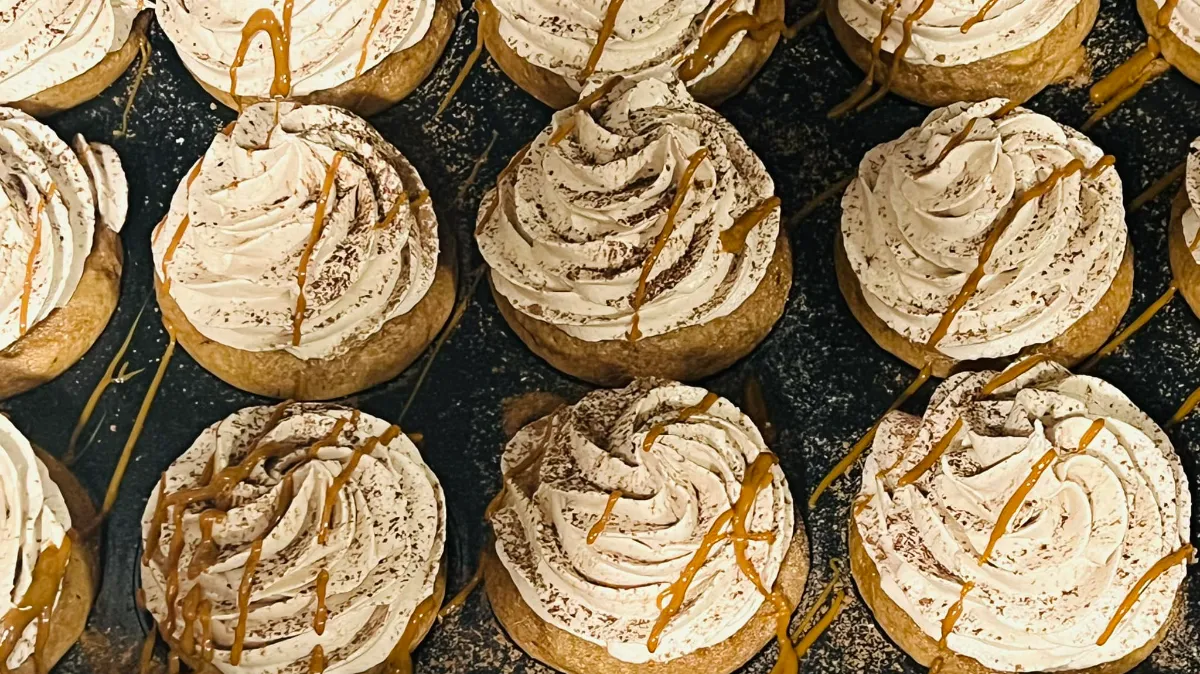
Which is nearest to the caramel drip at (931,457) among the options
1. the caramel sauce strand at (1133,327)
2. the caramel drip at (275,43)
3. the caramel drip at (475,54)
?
the caramel sauce strand at (1133,327)

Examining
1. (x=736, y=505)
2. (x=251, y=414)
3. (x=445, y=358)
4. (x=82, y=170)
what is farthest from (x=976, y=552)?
(x=82, y=170)

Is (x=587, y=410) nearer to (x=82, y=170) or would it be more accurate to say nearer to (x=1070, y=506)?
(x=1070, y=506)

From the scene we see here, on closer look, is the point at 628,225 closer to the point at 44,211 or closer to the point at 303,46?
the point at 303,46

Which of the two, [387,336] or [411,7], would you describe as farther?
[411,7]

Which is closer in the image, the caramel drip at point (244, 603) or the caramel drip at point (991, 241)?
the caramel drip at point (244, 603)

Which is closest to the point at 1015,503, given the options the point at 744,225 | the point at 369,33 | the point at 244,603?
the point at 744,225

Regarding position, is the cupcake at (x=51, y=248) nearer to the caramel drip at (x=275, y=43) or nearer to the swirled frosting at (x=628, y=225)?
the caramel drip at (x=275, y=43)
